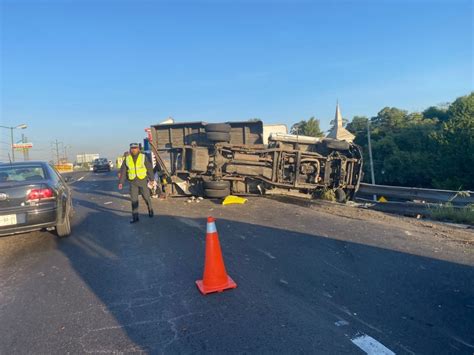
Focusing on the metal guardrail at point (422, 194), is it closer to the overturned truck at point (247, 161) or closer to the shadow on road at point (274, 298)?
the overturned truck at point (247, 161)

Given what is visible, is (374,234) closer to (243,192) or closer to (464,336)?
(464,336)

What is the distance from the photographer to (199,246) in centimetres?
514

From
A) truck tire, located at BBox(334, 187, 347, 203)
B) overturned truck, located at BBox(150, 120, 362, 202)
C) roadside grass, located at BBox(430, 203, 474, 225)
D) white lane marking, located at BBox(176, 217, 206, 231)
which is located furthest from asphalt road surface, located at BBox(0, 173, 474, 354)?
truck tire, located at BBox(334, 187, 347, 203)

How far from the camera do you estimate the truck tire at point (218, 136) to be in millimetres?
9812

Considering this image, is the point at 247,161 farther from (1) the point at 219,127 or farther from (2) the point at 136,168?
(2) the point at 136,168

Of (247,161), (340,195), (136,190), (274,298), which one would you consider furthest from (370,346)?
(340,195)

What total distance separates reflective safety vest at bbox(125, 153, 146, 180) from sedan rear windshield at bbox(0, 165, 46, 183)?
175cm

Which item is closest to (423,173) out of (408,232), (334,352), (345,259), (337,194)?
(337,194)

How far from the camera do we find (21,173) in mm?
5781

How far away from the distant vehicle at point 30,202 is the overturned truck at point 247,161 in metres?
4.57

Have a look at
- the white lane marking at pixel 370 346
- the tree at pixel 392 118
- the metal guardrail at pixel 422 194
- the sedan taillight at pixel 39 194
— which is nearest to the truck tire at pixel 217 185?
the sedan taillight at pixel 39 194

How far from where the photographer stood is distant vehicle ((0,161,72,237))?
505 centimetres

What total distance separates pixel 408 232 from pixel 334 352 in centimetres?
436

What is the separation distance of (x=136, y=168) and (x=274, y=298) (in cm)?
494
